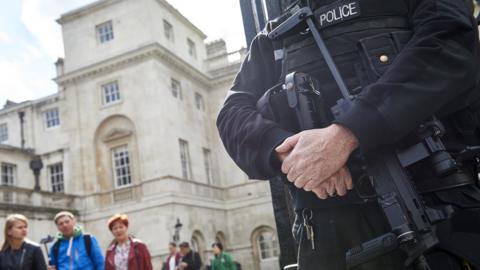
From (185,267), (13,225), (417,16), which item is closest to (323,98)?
(417,16)

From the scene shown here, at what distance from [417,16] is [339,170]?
0.56m

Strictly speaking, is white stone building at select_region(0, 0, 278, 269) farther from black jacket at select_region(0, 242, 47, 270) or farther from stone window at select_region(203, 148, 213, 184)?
black jacket at select_region(0, 242, 47, 270)

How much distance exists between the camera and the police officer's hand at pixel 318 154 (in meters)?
1.46

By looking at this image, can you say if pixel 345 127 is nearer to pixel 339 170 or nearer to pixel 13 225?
pixel 339 170

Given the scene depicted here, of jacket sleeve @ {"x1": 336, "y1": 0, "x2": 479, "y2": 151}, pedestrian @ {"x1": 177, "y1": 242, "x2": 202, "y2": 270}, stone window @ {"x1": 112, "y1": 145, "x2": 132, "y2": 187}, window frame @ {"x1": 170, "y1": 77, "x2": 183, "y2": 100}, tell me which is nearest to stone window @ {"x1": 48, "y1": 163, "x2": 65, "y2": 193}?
stone window @ {"x1": 112, "y1": 145, "x2": 132, "y2": 187}

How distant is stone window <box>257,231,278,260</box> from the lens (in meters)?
30.4

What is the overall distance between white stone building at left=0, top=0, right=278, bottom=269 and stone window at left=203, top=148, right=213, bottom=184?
0.09 metres

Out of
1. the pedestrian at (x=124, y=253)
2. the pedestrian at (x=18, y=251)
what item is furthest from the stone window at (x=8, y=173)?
the pedestrian at (x=18, y=251)

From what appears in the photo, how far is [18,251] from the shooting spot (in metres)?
5.87

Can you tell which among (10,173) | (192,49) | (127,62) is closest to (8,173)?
(10,173)

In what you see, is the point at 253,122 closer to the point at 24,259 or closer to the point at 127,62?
the point at 24,259

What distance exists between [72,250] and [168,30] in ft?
82.0

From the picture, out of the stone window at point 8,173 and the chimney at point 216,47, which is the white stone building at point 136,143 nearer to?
the stone window at point 8,173

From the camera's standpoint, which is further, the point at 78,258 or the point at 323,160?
the point at 78,258
